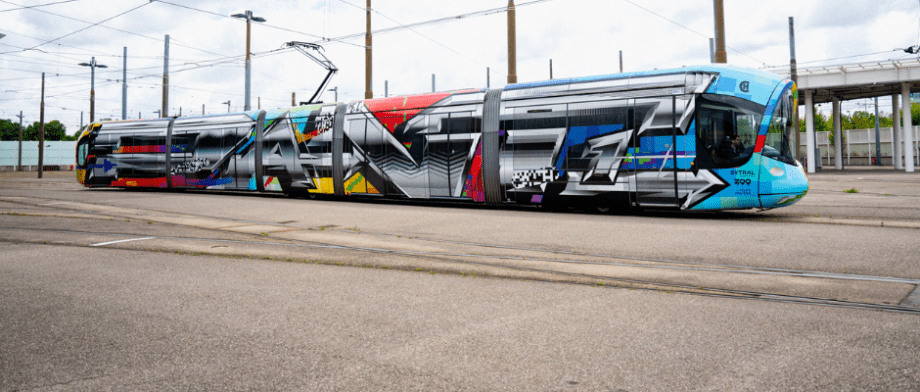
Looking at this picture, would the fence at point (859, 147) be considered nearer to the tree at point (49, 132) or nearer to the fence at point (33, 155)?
the fence at point (33, 155)

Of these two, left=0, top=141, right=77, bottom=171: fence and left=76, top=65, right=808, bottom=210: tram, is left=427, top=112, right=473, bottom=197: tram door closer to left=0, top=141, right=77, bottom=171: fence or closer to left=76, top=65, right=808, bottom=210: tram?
left=76, top=65, right=808, bottom=210: tram

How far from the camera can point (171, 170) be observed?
74.3ft

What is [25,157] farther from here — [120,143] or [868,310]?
[868,310]

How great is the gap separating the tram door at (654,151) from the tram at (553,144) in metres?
0.02

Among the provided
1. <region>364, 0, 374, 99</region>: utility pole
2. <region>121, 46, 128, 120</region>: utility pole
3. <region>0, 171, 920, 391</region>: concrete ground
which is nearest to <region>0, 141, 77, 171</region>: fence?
<region>121, 46, 128, 120</region>: utility pole

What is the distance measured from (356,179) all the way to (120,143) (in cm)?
1190

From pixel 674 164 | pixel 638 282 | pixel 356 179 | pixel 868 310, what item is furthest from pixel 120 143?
pixel 868 310

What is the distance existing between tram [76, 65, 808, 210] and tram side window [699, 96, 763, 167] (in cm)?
2

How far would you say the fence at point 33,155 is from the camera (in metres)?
69.6

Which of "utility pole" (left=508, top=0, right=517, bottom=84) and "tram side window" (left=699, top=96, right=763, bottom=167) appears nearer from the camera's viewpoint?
"tram side window" (left=699, top=96, right=763, bottom=167)

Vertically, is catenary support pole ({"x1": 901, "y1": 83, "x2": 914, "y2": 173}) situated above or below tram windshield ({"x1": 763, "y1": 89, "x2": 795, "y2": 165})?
above

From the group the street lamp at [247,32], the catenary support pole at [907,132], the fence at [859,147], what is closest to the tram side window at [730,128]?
the street lamp at [247,32]

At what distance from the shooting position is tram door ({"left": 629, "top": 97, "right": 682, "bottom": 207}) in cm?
1230

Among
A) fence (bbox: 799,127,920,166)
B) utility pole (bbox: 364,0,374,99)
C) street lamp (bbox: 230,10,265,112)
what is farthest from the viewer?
fence (bbox: 799,127,920,166)
